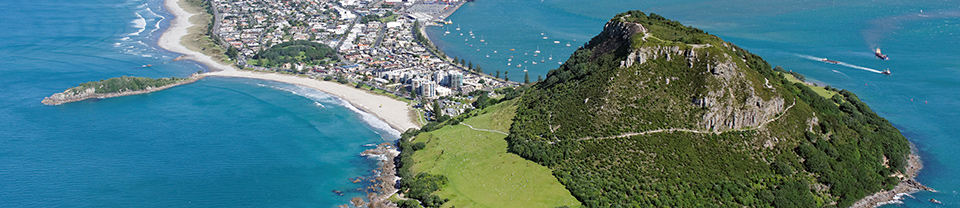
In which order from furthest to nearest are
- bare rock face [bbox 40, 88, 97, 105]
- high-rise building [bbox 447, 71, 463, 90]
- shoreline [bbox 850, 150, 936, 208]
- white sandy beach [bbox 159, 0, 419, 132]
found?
high-rise building [bbox 447, 71, 463, 90], bare rock face [bbox 40, 88, 97, 105], white sandy beach [bbox 159, 0, 419, 132], shoreline [bbox 850, 150, 936, 208]

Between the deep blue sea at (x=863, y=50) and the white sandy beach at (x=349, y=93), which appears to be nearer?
the deep blue sea at (x=863, y=50)

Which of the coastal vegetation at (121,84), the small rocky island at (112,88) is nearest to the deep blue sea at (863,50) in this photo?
the small rocky island at (112,88)

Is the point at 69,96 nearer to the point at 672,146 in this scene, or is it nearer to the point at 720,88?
the point at 672,146

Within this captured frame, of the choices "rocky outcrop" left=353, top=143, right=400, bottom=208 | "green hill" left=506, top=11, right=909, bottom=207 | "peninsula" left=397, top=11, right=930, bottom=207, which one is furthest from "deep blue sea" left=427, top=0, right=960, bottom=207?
"rocky outcrop" left=353, top=143, right=400, bottom=208

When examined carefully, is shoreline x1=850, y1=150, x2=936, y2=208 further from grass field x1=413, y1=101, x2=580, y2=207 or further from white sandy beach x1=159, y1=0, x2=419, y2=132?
white sandy beach x1=159, y1=0, x2=419, y2=132

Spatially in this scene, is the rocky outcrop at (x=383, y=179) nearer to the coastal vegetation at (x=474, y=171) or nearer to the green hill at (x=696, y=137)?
the coastal vegetation at (x=474, y=171)

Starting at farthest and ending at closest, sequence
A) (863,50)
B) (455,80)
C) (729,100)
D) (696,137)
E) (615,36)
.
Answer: (863,50)
(455,80)
(615,36)
(729,100)
(696,137)

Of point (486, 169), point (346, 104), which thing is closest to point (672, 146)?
point (486, 169)
